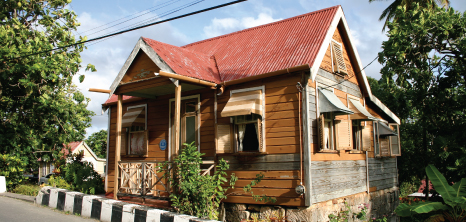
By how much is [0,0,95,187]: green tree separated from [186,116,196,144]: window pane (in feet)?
24.7

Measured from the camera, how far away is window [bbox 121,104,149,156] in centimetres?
1228

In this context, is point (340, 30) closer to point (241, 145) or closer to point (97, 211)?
point (241, 145)

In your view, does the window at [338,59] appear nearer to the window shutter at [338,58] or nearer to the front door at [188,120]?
the window shutter at [338,58]

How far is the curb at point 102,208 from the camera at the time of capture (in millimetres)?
7675

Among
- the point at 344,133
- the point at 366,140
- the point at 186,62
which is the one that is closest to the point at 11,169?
the point at 186,62

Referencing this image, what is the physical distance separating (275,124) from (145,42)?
4.38m

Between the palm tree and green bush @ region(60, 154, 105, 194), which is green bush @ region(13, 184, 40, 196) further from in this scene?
the palm tree

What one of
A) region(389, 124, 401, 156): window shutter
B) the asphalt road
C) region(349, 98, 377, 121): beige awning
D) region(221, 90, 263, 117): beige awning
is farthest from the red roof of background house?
region(389, 124, 401, 156): window shutter

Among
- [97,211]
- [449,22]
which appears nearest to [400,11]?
[449,22]

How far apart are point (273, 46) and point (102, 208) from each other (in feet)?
22.4

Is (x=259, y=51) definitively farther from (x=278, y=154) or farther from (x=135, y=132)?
(x=135, y=132)

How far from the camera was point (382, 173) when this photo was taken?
43.5 ft

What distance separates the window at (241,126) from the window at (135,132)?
11.7 feet

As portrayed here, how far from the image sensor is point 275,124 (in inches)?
363
